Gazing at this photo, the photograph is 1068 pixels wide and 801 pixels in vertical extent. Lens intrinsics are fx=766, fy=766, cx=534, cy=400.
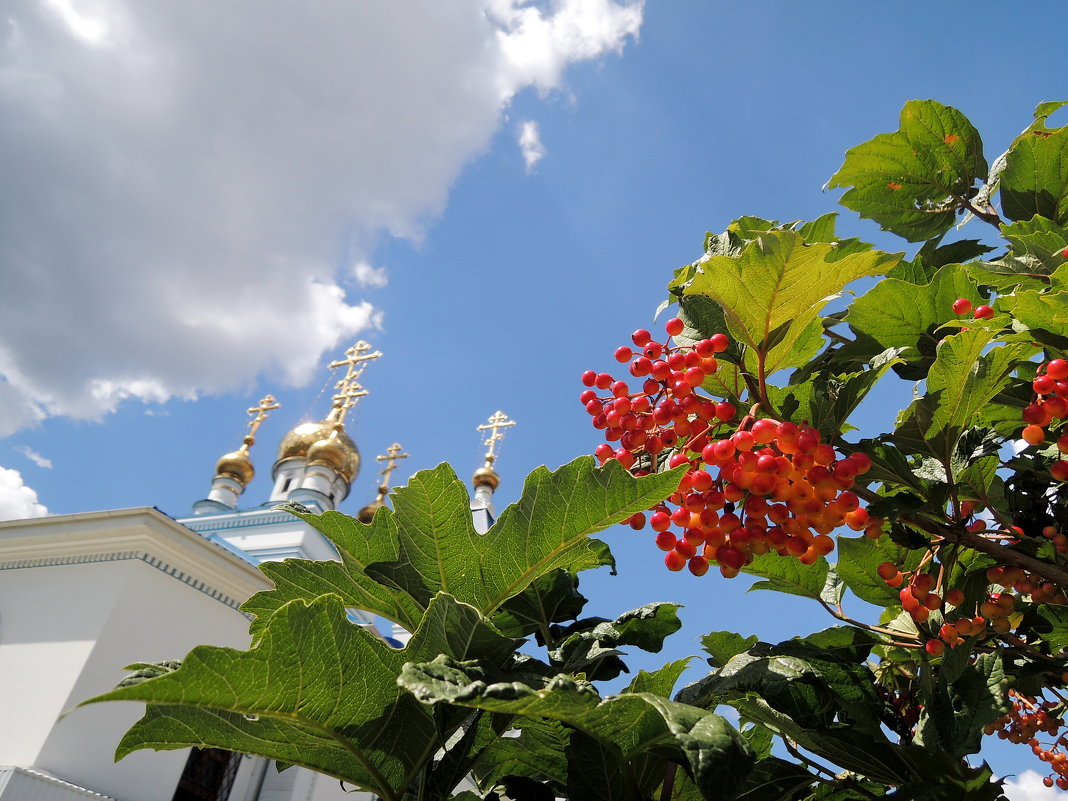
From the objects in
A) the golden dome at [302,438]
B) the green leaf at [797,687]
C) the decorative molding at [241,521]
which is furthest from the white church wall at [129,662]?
the golden dome at [302,438]

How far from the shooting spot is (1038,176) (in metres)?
1.99

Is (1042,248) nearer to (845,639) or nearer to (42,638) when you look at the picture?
(845,639)

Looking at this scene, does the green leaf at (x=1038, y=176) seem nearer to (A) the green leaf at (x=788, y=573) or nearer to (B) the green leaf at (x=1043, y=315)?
(B) the green leaf at (x=1043, y=315)

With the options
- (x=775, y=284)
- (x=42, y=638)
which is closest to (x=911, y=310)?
(x=775, y=284)

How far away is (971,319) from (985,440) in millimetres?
240

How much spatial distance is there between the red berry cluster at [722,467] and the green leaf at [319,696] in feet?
1.45

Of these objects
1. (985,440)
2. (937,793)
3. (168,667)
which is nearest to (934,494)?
(985,440)

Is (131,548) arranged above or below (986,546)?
above

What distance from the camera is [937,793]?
968mm

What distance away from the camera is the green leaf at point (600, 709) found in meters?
0.75

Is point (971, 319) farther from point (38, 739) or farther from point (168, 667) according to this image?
point (38, 739)

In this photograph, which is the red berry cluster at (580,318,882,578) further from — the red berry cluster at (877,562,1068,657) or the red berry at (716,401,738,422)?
the red berry cluster at (877,562,1068,657)

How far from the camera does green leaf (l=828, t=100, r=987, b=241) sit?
2131 millimetres

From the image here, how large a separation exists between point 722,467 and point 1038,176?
139 cm
